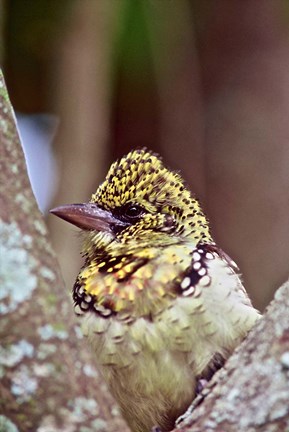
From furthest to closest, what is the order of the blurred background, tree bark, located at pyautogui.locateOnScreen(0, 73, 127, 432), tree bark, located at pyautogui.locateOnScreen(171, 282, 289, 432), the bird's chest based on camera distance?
the blurred background < the bird's chest < tree bark, located at pyautogui.locateOnScreen(171, 282, 289, 432) < tree bark, located at pyautogui.locateOnScreen(0, 73, 127, 432)

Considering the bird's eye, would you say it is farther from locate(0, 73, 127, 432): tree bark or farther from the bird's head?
locate(0, 73, 127, 432): tree bark

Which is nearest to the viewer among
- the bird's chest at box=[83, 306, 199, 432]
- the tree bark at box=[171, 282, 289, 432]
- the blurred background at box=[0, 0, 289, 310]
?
the tree bark at box=[171, 282, 289, 432]

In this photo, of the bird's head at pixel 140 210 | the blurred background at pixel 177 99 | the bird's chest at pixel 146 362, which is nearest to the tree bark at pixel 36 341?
the bird's chest at pixel 146 362

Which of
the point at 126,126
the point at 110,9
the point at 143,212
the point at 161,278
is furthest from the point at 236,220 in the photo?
the point at 161,278

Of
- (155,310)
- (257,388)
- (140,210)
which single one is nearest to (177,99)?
(140,210)

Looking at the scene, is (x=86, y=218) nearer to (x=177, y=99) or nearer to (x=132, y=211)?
(x=132, y=211)

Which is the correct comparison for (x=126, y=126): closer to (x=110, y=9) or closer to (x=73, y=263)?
(x=110, y=9)

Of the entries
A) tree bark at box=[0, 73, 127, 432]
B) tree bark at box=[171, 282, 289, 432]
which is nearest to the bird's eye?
tree bark at box=[171, 282, 289, 432]
